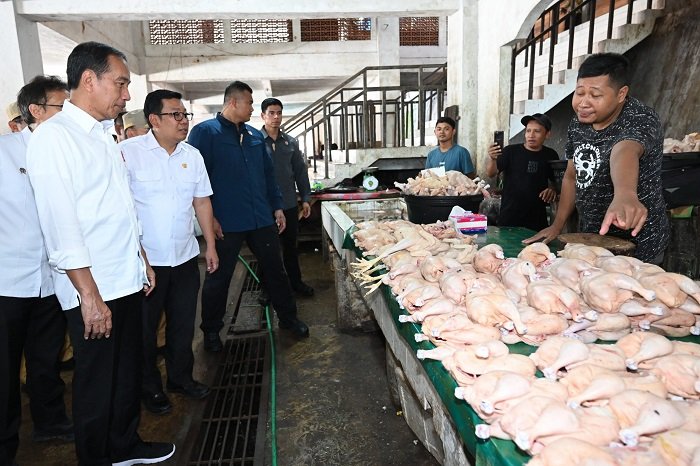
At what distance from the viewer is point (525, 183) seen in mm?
4188

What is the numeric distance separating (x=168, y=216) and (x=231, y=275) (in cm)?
110

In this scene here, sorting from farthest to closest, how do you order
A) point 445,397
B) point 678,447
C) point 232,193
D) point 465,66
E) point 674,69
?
point 465,66
point 674,69
point 232,193
point 445,397
point 678,447

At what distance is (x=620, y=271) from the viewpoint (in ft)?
5.63

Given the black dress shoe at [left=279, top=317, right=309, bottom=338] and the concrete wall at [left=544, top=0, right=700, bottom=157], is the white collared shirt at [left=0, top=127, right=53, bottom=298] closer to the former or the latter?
the black dress shoe at [left=279, top=317, right=309, bottom=338]

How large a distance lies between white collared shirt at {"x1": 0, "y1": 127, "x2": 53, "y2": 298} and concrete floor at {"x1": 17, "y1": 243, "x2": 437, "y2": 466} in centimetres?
117

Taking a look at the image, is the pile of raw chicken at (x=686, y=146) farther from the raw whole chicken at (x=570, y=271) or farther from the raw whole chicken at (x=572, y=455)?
the raw whole chicken at (x=572, y=455)

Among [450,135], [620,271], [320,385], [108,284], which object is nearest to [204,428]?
[320,385]

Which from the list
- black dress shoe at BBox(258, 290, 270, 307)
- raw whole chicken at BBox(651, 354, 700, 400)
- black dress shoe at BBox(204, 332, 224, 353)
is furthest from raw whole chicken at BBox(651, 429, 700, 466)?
black dress shoe at BBox(258, 290, 270, 307)

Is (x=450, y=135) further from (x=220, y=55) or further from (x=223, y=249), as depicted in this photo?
(x=220, y=55)

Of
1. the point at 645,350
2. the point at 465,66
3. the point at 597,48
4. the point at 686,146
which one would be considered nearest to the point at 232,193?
the point at 645,350

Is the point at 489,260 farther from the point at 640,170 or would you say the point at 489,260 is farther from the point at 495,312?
the point at 640,170

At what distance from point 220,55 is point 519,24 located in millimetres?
8730

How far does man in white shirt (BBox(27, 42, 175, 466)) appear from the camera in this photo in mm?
1937

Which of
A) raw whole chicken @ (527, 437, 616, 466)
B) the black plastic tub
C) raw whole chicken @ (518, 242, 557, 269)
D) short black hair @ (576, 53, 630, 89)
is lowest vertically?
raw whole chicken @ (527, 437, 616, 466)
